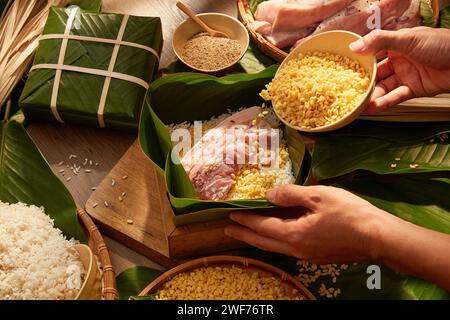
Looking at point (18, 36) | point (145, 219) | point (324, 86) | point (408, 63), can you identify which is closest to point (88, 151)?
point (145, 219)

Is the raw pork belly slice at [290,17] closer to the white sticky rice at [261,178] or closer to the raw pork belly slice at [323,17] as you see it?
the raw pork belly slice at [323,17]

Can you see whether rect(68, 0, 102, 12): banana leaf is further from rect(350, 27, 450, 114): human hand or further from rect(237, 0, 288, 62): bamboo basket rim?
rect(350, 27, 450, 114): human hand

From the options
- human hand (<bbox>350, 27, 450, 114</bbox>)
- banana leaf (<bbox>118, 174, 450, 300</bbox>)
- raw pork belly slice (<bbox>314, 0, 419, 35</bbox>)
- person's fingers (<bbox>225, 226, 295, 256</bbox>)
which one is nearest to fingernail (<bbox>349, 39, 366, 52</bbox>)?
human hand (<bbox>350, 27, 450, 114</bbox>)

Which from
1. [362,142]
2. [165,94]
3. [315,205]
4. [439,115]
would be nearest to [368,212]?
[315,205]

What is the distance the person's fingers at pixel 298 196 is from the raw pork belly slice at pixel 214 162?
28 centimetres

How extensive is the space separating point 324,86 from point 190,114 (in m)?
0.58

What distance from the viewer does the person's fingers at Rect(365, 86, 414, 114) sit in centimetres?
168

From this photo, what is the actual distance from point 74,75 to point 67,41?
17 cm

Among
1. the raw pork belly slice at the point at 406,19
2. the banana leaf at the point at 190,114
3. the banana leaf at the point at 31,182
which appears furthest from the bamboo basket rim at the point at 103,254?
the raw pork belly slice at the point at 406,19

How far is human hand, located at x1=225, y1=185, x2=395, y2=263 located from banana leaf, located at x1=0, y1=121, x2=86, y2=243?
0.61 m

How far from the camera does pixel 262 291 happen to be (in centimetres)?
150

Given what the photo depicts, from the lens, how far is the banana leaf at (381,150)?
165 centimetres

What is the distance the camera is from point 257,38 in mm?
2051

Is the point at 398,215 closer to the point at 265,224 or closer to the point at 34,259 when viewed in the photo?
the point at 265,224
